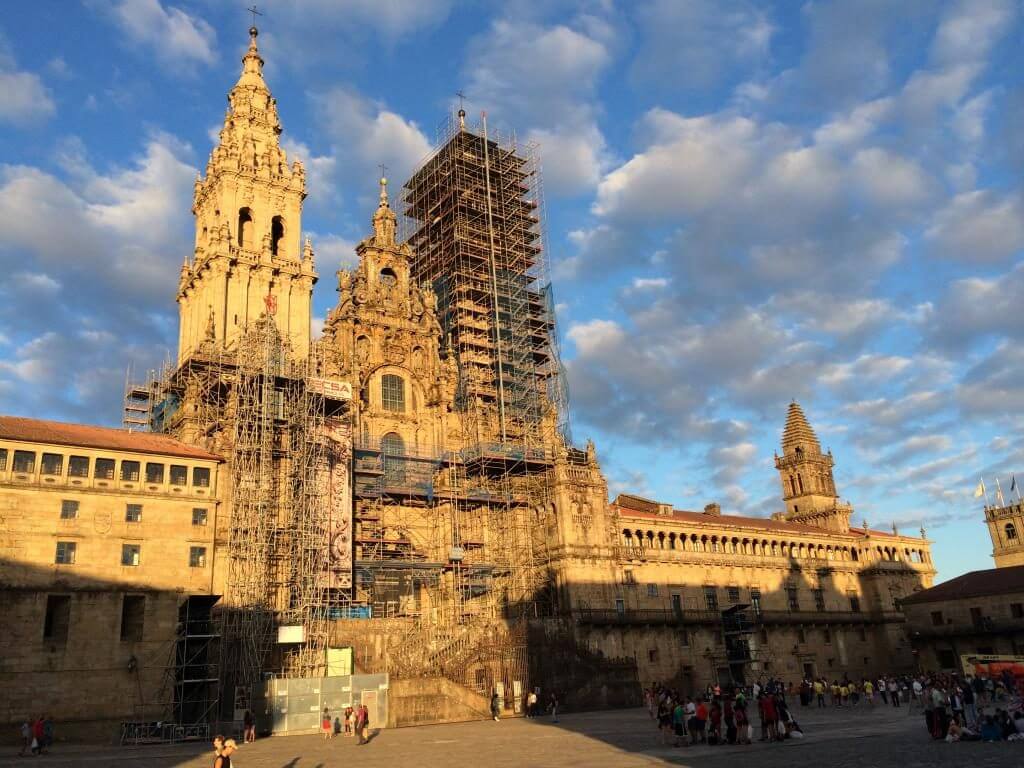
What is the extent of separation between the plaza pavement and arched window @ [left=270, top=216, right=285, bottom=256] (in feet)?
125

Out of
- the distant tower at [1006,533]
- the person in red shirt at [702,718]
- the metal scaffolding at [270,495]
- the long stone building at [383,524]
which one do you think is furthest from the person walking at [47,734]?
the distant tower at [1006,533]

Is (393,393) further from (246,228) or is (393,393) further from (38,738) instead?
(38,738)

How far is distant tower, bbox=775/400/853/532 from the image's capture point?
327 ft

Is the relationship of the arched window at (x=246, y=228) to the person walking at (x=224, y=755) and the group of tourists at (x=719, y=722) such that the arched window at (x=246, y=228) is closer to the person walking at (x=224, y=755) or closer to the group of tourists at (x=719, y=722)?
the group of tourists at (x=719, y=722)

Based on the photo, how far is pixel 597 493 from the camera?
225 ft

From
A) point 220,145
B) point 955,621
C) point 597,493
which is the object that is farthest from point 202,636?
point 955,621

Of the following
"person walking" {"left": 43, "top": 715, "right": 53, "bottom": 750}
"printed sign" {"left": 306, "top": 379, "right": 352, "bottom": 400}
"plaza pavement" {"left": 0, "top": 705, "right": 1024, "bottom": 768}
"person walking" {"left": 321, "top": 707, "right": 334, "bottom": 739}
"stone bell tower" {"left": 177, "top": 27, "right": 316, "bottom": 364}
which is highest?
"stone bell tower" {"left": 177, "top": 27, "right": 316, "bottom": 364}

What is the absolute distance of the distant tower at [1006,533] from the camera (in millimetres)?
109688

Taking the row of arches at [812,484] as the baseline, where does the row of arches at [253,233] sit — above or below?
above

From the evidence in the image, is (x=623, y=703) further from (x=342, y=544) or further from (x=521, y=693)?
(x=342, y=544)

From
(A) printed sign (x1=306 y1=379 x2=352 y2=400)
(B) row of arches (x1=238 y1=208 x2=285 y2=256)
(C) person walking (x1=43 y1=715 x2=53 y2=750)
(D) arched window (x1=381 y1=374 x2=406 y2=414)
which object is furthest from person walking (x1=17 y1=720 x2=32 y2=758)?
(B) row of arches (x1=238 y1=208 x2=285 y2=256)

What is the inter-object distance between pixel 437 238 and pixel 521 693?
45424 millimetres

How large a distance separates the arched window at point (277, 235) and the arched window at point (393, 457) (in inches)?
646

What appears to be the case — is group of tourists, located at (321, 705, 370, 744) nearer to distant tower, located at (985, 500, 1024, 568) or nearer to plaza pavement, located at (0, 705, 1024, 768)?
plaza pavement, located at (0, 705, 1024, 768)
